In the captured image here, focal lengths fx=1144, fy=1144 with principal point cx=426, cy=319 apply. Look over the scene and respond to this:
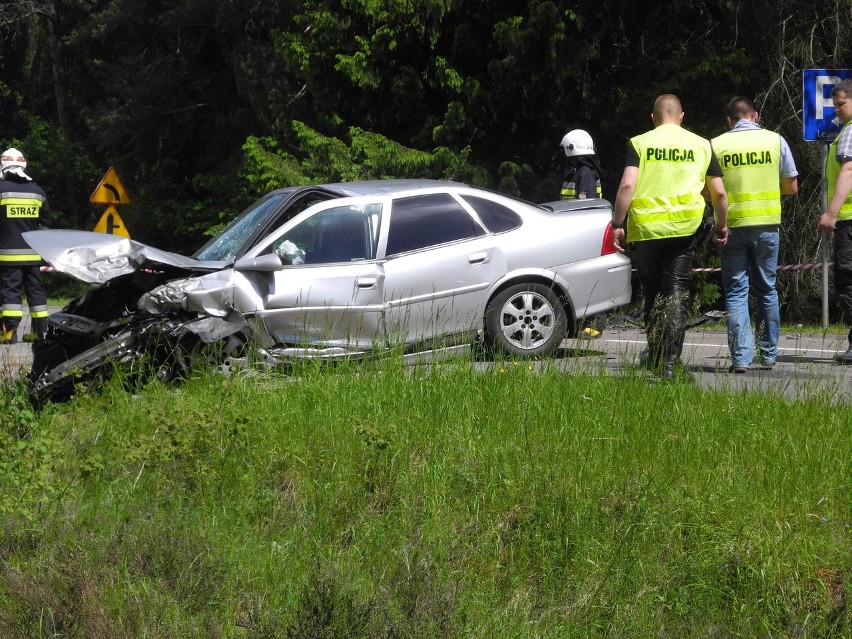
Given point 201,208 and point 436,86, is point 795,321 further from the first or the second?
point 201,208

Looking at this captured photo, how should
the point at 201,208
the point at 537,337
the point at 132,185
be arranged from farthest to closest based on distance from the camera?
1. the point at 132,185
2. the point at 201,208
3. the point at 537,337

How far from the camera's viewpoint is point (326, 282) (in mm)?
8312

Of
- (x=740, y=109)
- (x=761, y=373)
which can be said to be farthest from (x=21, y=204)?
(x=761, y=373)

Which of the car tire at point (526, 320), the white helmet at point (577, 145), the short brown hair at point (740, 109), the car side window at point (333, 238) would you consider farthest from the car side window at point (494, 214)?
the white helmet at point (577, 145)

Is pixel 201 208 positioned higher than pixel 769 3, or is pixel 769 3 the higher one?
pixel 769 3

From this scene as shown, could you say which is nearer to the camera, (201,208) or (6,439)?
(6,439)

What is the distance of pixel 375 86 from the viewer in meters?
15.9

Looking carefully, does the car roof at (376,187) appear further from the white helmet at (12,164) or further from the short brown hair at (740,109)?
the white helmet at (12,164)

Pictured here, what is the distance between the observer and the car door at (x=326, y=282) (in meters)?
8.02

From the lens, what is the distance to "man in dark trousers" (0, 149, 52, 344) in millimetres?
11977

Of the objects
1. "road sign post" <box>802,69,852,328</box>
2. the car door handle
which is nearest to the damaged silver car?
the car door handle

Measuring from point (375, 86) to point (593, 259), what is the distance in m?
7.57

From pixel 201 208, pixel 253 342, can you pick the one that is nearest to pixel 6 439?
pixel 253 342

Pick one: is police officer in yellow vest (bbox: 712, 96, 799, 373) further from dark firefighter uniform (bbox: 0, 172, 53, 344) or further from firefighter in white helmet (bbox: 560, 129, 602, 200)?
dark firefighter uniform (bbox: 0, 172, 53, 344)
